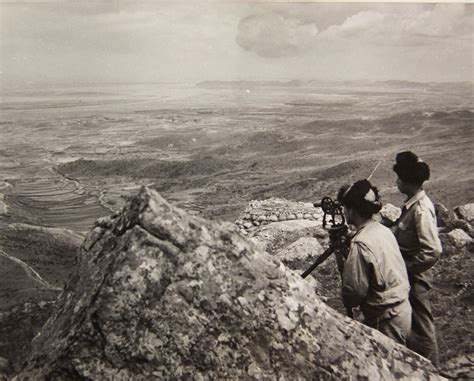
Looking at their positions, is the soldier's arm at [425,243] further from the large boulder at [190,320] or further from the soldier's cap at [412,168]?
the large boulder at [190,320]

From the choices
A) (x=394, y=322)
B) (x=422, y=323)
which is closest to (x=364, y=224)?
(x=394, y=322)

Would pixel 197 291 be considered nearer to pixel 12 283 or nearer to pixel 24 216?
pixel 12 283

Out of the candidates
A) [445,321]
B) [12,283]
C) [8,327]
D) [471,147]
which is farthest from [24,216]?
[471,147]

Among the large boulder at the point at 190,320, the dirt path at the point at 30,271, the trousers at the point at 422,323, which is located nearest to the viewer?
the large boulder at the point at 190,320

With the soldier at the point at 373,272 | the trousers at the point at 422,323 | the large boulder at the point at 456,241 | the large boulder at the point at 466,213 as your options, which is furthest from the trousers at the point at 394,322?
the large boulder at the point at 466,213

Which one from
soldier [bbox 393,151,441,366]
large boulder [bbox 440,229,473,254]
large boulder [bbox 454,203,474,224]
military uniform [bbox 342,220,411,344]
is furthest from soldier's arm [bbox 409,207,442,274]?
large boulder [bbox 454,203,474,224]

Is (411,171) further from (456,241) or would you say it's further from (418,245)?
(456,241)

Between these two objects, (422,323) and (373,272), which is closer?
(373,272)
